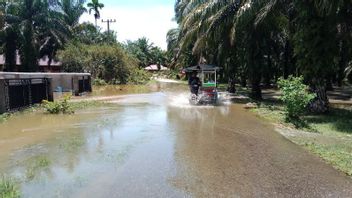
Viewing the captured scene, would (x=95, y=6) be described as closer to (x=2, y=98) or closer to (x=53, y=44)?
(x=53, y=44)

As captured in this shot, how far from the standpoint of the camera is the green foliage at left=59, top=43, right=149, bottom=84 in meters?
45.8

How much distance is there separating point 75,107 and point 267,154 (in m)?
13.7

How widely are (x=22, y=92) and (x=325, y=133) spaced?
14.6m

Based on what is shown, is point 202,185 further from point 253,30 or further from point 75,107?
point 253,30

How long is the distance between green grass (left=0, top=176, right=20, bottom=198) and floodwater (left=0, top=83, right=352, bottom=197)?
150 mm

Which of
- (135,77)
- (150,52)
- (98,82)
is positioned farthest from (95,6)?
(150,52)

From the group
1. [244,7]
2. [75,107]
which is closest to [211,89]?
[244,7]

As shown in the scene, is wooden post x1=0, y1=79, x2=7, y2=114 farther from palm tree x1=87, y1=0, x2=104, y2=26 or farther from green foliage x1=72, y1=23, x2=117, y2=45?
palm tree x1=87, y1=0, x2=104, y2=26

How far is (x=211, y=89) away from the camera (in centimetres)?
2433

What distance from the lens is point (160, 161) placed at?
971cm

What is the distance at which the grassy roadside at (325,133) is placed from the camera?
9844 mm

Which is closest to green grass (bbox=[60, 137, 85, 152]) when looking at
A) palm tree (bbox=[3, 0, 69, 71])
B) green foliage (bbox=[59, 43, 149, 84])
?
green foliage (bbox=[59, 43, 149, 84])

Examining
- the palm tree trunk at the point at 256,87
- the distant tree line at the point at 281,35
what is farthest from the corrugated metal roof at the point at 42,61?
the palm tree trunk at the point at 256,87

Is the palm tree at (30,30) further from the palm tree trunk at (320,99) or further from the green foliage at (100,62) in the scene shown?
the palm tree trunk at (320,99)
